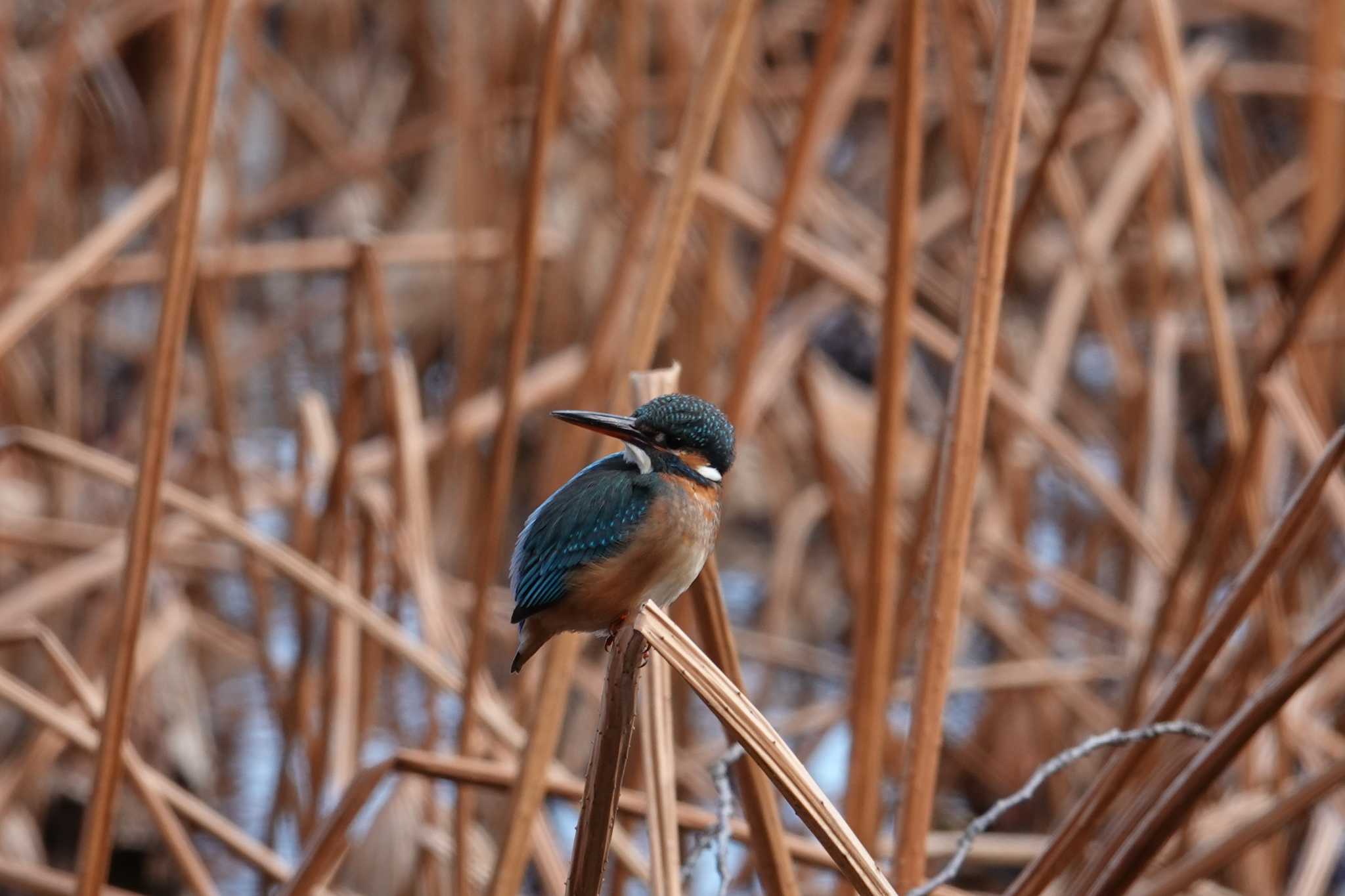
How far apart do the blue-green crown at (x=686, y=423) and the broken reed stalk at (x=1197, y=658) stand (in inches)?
19.5

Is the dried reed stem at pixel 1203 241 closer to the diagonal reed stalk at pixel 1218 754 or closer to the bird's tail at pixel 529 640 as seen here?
the diagonal reed stalk at pixel 1218 754

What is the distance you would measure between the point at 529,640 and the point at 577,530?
0.14 metres

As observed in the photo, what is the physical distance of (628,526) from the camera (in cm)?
137

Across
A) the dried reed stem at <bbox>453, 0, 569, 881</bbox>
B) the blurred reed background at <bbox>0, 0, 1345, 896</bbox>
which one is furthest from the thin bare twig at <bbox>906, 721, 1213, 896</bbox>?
the dried reed stem at <bbox>453, 0, 569, 881</bbox>

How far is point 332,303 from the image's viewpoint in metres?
4.34

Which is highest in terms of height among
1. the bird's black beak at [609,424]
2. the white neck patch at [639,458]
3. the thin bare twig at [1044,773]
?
the bird's black beak at [609,424]

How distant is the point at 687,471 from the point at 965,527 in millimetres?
260

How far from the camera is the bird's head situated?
54.3 inches

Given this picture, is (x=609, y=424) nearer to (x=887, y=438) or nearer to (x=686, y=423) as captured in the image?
(x=686, y=423)

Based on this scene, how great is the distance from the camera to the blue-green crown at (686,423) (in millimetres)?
1382

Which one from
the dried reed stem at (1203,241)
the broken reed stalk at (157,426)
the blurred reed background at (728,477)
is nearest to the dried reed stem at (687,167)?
the blurred reed background at (728,477)

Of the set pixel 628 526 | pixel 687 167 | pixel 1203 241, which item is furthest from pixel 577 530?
pixel 1203 241

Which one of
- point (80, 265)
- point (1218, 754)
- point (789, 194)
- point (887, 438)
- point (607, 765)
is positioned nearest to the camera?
point (607, 765)

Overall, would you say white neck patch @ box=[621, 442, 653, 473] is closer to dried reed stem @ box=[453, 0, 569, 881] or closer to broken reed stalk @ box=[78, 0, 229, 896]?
dried reed stem @ box=[453, 0, 569, 881]
